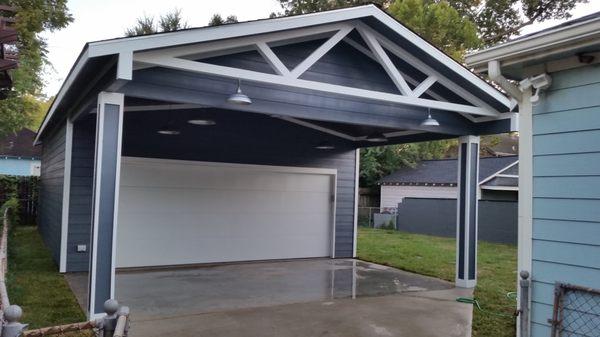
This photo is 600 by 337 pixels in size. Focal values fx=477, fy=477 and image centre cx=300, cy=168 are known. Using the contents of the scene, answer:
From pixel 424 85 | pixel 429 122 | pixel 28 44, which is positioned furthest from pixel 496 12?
pixel 28 44

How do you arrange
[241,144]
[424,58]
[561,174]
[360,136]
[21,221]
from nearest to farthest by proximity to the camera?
1. [561,174]
2. [424,58]
3. [241,144]
4. [360,136]
5. [21,221]

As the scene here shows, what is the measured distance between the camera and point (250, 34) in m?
Answer: 5.02

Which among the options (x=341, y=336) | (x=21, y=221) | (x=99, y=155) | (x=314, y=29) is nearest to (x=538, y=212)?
(x=341, y=336)

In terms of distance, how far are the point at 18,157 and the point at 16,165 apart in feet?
2.66

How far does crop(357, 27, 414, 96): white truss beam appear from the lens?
584cm

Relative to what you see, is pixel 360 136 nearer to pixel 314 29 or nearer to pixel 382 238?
pixel 314 29

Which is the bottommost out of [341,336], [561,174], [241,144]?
[341,336]

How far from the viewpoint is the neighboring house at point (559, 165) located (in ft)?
9.89

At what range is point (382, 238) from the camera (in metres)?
14.5

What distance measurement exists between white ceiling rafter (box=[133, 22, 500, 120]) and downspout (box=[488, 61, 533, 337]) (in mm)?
2170

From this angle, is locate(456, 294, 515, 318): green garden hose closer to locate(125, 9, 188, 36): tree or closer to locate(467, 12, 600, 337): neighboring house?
locate(467, 12, 600, 337): neighboring house

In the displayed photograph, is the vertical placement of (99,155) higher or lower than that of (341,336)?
higher

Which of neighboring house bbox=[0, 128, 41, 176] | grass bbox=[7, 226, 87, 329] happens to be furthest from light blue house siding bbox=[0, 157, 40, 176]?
grass bbox=[7, 226, 87, 329]

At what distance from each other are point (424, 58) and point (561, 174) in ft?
11.2
